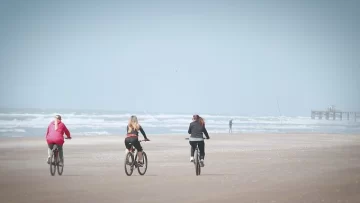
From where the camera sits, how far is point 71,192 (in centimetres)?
1271

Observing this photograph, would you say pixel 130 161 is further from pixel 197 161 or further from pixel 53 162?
pixel 53 162

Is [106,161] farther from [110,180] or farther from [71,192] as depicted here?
[71,192]

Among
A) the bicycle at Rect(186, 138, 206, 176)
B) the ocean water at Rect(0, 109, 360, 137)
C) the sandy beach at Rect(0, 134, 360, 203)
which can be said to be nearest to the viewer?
the sandy beach at Rect(0, 134, 360, 203)

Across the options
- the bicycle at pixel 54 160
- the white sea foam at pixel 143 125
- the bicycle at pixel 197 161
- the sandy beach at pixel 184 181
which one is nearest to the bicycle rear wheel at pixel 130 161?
the sandy beach at pixel 184 181

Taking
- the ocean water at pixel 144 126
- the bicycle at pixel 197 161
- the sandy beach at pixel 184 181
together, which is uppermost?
the bicycle at pixel 197 161

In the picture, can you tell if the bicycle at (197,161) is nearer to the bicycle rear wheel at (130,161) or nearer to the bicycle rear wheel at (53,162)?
the bicycle rear wheel at (130,161)

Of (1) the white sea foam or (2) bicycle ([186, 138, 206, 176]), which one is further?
(1) the white sea foam

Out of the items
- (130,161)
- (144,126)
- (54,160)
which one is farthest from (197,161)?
(144,126)

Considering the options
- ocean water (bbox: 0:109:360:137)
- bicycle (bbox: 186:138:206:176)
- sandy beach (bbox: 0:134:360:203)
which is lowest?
ocean water (bbox: 0:109:360:137)

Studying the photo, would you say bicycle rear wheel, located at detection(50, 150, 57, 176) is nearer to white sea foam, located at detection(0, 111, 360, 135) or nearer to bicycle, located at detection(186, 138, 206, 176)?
bicycle, located at detection(186, 138, 206, 176)

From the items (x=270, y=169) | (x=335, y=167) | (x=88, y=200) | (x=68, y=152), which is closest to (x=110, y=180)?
(x=88, y=200)

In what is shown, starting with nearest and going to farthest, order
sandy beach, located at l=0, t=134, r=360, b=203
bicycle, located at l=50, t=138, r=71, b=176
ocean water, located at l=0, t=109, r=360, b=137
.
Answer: sandy beach, located at l=0, t=134, r=360, b=203 < bicycle, located at l=50, t=138, r=71, b=176 < ocean water, located at l=0, t=109, r=360, b=137

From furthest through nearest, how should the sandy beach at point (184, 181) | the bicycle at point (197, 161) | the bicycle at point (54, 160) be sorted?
the bicycle at point (197, 161), the bicycle at point (54, 160), the sandy beach at point (184, 181)

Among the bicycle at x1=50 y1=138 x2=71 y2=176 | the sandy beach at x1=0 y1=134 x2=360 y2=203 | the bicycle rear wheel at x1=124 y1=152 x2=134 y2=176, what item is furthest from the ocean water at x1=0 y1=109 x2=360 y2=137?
the bicycle rear wheel at x1=124 y1=152 x2=134 y2=176
